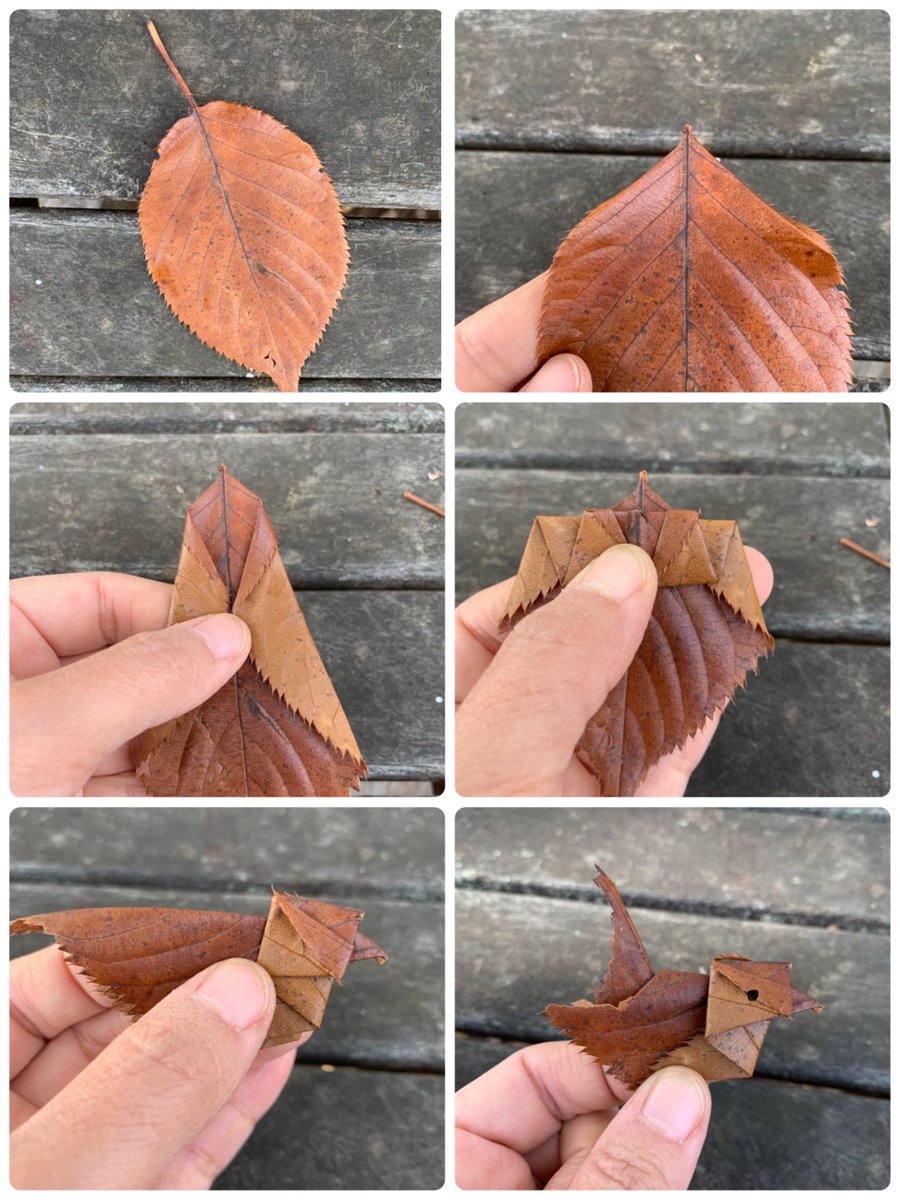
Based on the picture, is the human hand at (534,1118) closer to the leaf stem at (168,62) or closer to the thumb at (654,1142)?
the thumb at (654,1142)

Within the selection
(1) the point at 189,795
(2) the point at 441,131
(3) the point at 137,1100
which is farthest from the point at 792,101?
(3) the point at 137,1100

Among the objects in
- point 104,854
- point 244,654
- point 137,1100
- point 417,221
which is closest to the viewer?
point 137,1100

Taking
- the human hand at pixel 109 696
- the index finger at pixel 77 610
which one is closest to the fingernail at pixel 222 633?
the human hand at pixel 109 696

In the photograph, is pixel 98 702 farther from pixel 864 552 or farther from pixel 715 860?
pixel 864 552

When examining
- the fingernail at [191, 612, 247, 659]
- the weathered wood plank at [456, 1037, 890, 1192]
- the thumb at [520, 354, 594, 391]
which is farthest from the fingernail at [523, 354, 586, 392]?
Answer: the weathered wood plank at [456, 1037, 890, 1192]

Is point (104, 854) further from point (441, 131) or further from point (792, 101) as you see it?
point (792, 101)

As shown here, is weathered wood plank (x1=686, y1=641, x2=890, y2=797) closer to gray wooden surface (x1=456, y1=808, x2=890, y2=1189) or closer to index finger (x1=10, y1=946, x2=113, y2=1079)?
gray wooden surface (x1=456, y1=808, x2=890, y2=1189)
